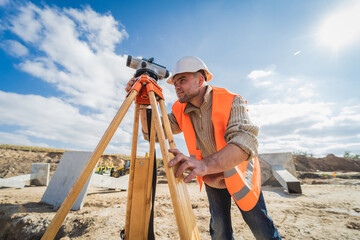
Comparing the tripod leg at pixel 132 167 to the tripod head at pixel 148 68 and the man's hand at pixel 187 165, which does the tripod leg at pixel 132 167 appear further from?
the man's hand at pixel 187 165

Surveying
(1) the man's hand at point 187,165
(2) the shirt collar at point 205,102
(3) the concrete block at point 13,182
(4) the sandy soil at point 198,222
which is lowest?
(4) the sandy soil at point 198,222

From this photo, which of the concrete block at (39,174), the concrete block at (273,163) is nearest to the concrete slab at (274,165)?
the concrete block at (273,163)

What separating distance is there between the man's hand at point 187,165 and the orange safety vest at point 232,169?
0.58 m

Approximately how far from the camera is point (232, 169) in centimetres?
139

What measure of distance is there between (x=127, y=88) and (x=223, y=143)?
1.03m

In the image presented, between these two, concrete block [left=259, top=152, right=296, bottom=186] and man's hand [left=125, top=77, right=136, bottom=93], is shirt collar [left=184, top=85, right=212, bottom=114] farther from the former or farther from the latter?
concrete block [left=259, top=152, right=296, bottom=186]

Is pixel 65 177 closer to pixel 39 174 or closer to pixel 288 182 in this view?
pixel 39 174

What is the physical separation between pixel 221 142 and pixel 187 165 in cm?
70

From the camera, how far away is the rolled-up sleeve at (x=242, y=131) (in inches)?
41.4

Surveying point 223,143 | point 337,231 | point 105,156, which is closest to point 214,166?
point 223,143

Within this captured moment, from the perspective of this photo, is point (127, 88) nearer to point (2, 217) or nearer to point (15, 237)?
point (15, 237)

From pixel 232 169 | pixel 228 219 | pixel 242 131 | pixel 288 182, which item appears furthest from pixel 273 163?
pixel 242 131

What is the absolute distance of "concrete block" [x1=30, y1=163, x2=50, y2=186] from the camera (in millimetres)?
7254

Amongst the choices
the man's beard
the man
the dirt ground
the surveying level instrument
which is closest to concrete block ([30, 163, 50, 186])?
the dirt ground
